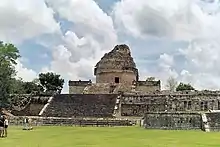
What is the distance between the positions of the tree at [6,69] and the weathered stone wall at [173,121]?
20.4 metres

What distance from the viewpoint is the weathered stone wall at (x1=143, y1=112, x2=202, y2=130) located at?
92.3ft

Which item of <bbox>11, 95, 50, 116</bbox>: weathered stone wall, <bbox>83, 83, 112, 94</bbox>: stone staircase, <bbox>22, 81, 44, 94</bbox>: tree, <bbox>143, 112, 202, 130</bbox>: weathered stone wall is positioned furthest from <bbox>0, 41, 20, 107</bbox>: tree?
<bbox>143, 112, 202, 130</bbox>: weathered stone wall

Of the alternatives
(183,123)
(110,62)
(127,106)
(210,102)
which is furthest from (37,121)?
(110,62)

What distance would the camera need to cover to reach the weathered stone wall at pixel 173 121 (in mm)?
28141

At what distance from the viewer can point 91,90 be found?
1956 inches

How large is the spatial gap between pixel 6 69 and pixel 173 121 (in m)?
22.5

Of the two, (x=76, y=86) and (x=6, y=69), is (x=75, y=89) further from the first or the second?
(x=6, y=69)

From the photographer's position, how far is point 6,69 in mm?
44750

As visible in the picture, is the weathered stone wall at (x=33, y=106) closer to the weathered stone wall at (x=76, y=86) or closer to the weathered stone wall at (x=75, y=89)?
the weathered stone wall at (x=75, y=89)

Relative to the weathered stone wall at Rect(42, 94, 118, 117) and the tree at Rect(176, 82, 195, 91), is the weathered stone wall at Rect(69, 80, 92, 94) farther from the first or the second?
the tree at Rect(176, 82, 195, 91)

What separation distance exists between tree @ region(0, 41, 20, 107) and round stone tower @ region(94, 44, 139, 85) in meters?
12.4

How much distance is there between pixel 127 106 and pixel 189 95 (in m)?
6.33

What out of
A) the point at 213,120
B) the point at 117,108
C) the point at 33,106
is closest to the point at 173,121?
the point at 213,120

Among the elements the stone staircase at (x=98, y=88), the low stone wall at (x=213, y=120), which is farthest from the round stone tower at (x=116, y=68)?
the low stone wall at (x=213, y=120)
